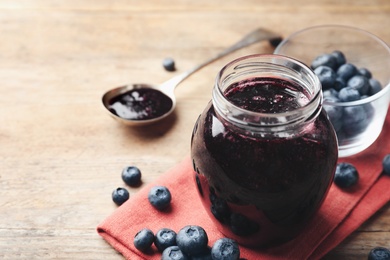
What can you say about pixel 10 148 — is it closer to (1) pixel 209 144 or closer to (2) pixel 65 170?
(2) pixel 65 170

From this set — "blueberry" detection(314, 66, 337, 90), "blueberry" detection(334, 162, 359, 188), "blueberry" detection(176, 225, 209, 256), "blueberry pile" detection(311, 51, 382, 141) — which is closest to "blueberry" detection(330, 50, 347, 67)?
"blueberry pile" detection(311, 51, 382, 141)

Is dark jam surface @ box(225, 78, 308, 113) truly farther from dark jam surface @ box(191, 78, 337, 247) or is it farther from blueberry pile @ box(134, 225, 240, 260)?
blueberry pile @ box(134, 225, 240, 260)

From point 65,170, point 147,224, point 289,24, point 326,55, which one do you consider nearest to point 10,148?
point 65,170

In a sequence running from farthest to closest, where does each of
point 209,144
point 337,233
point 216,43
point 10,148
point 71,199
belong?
point 216,43
point 10,148
point 71,199
point 337,233
point 209,144

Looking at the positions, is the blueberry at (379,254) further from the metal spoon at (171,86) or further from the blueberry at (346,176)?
the metal spoon at (171,86)

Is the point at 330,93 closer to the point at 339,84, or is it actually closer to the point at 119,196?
the point at 339,84

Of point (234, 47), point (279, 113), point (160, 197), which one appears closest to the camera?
point (279, 113)

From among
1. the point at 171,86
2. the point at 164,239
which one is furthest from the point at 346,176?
the point at 171,86
